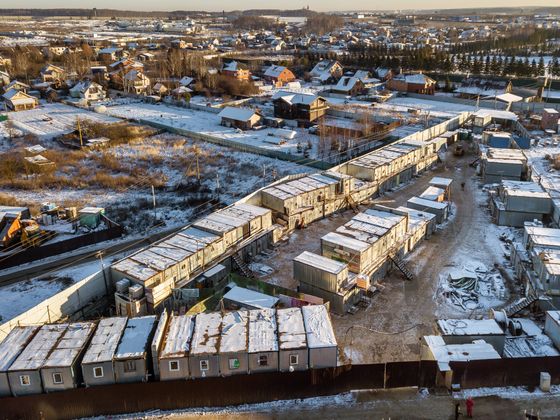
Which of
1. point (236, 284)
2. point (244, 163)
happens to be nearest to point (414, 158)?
point (244, 163)

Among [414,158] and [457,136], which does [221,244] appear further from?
[457,136]

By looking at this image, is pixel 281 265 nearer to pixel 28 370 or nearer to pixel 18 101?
pixel 28 370

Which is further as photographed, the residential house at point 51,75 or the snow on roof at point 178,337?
the residential house at point 51,75

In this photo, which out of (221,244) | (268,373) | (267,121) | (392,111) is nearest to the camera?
(268,373)

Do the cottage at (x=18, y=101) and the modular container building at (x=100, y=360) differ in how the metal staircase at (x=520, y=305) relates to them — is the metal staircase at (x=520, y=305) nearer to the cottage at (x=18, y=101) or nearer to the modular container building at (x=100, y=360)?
the modular container building at (x=100, y=360)

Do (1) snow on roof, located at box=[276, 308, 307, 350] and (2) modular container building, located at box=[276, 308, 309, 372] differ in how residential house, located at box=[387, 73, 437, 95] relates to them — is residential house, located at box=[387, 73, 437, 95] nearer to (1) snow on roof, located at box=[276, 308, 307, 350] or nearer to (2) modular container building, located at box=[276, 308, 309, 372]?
(1) snow on roof, located at box=[276, 308, 307, 350]

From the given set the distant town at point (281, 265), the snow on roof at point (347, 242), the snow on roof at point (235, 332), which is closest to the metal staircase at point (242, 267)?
the distant town at point (281, 265)

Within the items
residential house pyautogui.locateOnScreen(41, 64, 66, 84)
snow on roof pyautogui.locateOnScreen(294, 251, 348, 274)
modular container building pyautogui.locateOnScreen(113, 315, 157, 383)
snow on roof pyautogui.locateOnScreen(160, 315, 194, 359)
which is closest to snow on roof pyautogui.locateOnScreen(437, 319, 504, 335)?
snow on roof pyautogui.locateOnScreen(294, 251, 348, 274)

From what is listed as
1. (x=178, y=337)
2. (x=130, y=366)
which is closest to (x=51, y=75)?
(x=178, y=337)
